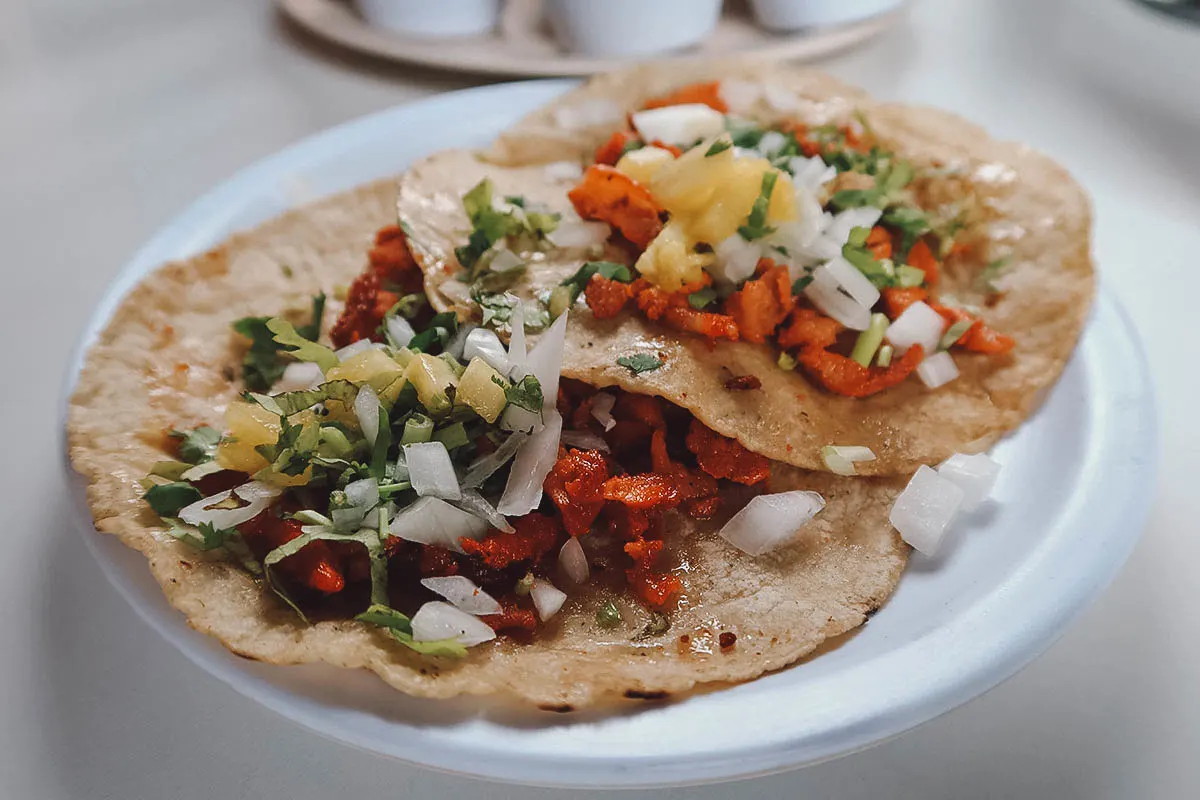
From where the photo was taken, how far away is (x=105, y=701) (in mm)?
1553

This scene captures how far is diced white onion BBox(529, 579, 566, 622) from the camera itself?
1.53 m

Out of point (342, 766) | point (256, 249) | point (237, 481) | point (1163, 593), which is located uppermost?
point (256, 249)

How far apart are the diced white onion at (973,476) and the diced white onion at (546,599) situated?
2.44 feet

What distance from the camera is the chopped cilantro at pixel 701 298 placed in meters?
1.82

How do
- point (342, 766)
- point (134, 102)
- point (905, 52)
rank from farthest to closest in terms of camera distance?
point (905, 52) → point (134, 102) → point (342, 766)

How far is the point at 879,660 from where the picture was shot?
1.32m

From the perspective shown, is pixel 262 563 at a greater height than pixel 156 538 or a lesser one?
lesser

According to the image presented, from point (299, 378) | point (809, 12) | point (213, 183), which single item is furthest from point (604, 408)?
point (809, 12)

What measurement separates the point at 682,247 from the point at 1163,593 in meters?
1.10

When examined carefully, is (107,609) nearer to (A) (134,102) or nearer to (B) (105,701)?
(B) (105,701)

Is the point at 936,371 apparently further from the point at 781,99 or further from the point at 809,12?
the point at 809,12

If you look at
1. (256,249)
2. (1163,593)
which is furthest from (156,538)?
(1163,593)

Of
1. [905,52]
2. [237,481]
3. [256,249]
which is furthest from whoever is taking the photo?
[905,52]

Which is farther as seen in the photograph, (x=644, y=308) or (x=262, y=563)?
(x=644, y=308)
